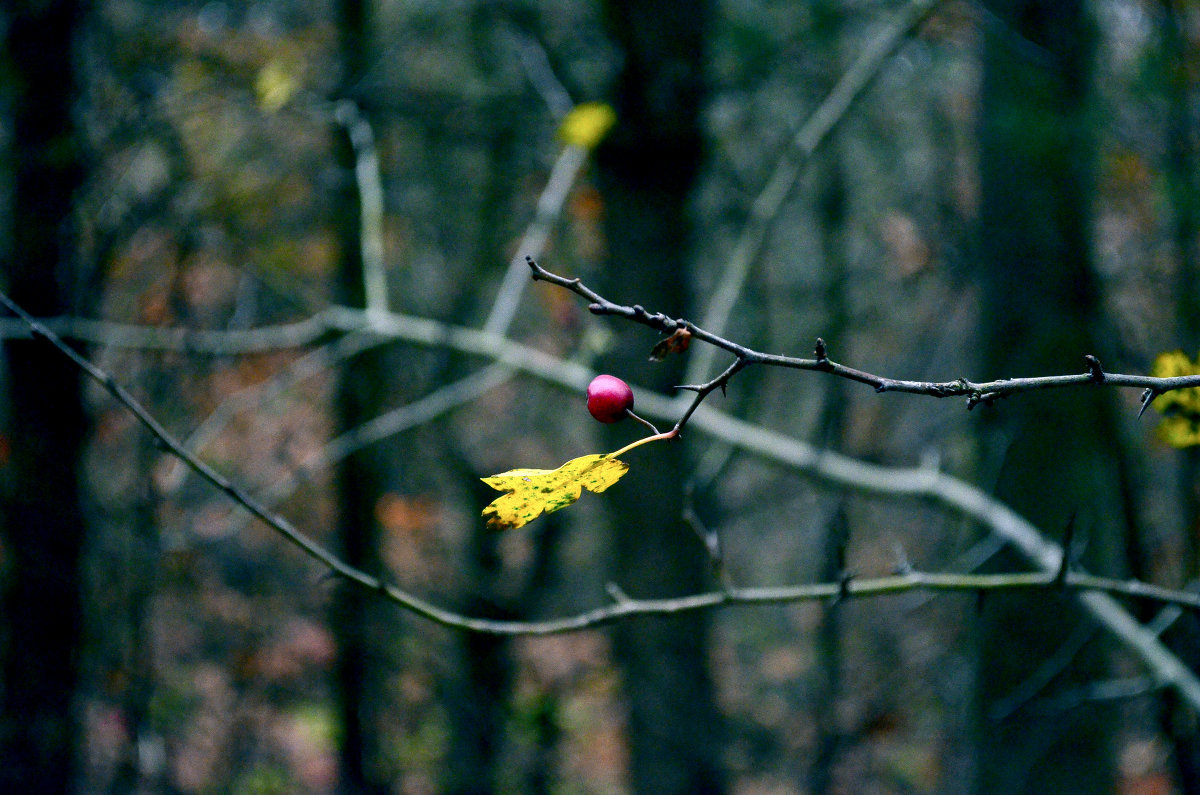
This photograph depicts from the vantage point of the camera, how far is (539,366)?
2275 millimetres

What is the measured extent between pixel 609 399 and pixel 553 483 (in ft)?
0.36

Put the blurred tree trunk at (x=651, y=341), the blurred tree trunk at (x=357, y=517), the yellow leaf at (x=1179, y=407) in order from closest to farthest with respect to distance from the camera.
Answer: the yellow leaf at (x=1179, y=407), the blurred tree trunk at (x=651, y=341), the blurred tree trunk at (x=357, y=517)

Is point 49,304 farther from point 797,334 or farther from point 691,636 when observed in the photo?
point 797,334

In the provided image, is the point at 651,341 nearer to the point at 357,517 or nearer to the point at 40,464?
the point at 40,464

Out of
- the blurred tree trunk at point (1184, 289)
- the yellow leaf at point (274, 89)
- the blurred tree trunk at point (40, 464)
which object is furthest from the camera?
the blurred tree trunk at point (40, 464)

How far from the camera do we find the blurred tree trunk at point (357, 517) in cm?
528

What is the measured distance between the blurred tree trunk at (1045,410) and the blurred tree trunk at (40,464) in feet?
11.9

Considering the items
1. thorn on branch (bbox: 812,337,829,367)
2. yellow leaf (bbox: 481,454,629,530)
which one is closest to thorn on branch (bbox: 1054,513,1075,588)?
thorn on branch (bbox: 812,337,829,367)

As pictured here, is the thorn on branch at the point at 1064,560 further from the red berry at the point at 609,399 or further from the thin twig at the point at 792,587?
the red berry at the point at 609,399

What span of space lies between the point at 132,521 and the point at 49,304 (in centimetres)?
91

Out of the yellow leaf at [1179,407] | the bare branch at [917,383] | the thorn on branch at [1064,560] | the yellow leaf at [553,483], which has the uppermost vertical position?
the yellow leaf at [1179,407]

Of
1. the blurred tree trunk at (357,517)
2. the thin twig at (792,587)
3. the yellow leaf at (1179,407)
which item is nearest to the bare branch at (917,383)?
the yellow leaf at (1179,407)

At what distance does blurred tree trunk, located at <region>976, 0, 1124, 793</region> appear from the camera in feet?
8.99

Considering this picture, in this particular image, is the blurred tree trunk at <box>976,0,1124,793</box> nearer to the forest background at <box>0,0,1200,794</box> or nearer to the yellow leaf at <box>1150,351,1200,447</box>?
the forest background at <box>0,0,1200,794</box>
